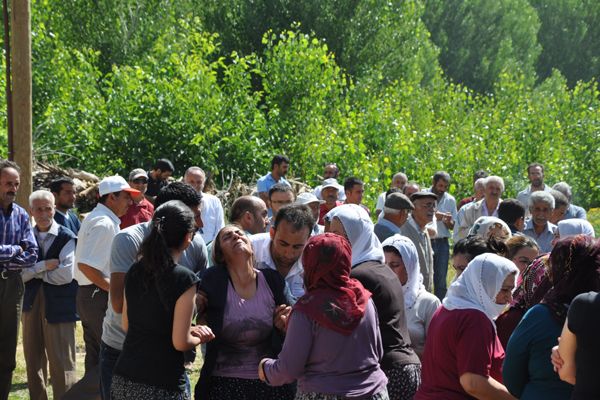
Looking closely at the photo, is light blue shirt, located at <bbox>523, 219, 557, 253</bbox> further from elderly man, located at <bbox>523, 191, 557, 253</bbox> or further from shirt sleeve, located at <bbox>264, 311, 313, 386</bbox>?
shirt sleeve, located at <bbox>264, 311, 313, 386</bbox>

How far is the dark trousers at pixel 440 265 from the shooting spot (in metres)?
Answer: 12.0

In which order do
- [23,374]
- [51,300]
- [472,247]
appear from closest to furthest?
[472,247], [51,300], [23,374]

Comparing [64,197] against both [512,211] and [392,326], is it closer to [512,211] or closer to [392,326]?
[512,211]

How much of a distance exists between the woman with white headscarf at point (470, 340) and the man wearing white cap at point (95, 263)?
293 cm

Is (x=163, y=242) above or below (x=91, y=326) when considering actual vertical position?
above

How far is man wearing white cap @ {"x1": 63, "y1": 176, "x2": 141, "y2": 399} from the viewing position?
6598mm

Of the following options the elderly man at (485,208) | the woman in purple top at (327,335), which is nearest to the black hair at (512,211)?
the elderly man at (485,208)

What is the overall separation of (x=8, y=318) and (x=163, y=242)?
3.22m

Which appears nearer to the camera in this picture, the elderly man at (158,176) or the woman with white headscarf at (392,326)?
the woman with white headscarf at (392,326)

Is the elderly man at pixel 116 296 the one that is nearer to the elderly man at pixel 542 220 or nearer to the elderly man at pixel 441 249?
the elderly man at pixel 542 220

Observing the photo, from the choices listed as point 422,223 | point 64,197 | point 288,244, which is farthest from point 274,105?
point 288,244

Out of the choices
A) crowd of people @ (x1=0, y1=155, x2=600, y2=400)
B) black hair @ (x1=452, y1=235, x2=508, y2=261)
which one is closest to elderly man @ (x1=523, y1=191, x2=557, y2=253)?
crowd of people @ (x1=0, y1=155, x2=600, y2=400)

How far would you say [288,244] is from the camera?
5.33 meters

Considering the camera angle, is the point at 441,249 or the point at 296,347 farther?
the point at 441,249
